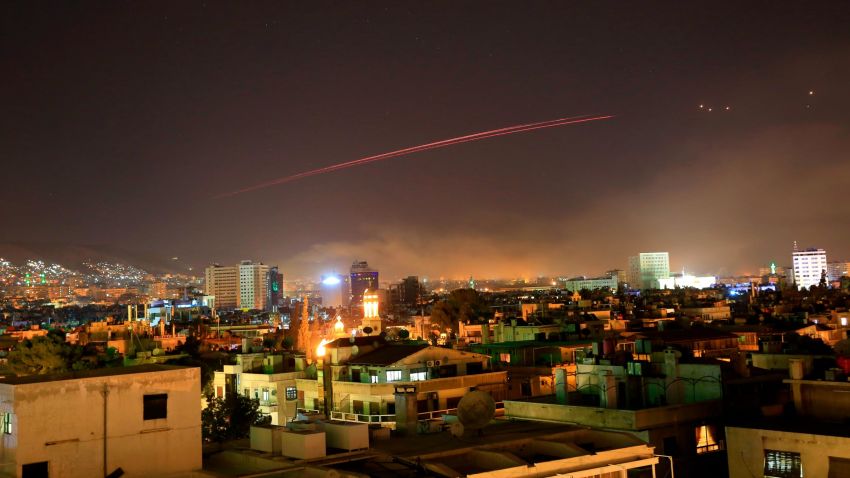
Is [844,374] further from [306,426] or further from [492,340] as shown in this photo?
[492,340]

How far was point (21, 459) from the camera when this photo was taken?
38.4 feet

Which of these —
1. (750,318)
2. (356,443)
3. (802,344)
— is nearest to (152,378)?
(356,443)

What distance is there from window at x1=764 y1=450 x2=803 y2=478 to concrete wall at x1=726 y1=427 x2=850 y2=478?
3.2 inches

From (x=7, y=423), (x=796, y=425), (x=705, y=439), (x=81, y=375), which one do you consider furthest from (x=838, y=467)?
(x=7, y=423)

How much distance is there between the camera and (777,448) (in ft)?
53.2

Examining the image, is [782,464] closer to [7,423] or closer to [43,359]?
[7,423]

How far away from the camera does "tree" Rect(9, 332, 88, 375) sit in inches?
1479

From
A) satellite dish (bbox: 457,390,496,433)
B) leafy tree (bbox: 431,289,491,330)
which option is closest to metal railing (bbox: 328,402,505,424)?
satellite dish (bbox: 457,390,496,433)

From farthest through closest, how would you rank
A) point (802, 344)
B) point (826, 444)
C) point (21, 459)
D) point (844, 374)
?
point (802, 344), point (844, 374), point (826, 444), point (21, 459)

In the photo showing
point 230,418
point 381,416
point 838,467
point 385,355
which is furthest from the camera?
point 385,355

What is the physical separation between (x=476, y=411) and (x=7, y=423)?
7.99 metres

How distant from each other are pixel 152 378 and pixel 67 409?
1361mm

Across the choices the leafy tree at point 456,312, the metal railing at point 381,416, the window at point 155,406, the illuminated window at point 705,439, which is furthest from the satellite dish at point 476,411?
the leafy tree at point 456,312

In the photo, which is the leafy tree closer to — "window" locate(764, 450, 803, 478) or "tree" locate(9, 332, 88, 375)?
"tree" locate(9, 332, 88, 375)
